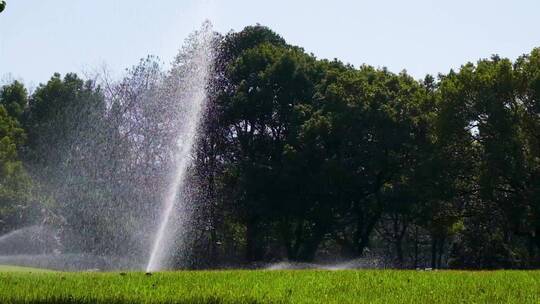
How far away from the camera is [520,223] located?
34.2 m

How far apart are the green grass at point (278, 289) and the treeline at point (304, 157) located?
18320 mm

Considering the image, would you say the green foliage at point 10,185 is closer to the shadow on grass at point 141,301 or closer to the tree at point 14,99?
the tree at point 14,99

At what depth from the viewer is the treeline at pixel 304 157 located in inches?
1275

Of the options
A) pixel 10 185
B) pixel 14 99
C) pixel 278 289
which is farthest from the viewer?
pixel 14 99

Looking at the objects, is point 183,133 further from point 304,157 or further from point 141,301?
point 141,301

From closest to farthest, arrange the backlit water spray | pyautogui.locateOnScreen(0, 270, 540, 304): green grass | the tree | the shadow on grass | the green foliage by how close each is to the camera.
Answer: the shadow on grass < pyautogui.locateOnScreen(0, 270, 540, 304): green grass < the backlit water spray < the green foliage < the tree

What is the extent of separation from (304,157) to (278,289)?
2614cm

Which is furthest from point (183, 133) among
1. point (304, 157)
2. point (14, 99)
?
point (14, 99)

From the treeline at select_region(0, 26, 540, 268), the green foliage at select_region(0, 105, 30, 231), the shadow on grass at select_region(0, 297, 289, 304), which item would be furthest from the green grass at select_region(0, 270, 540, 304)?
the green foliage at select_region(0, 105, 30, 231)

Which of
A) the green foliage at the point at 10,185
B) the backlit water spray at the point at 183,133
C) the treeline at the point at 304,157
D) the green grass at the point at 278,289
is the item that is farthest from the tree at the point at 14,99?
the green grass at the point at 278,289

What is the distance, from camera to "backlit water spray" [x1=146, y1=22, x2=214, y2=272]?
100 feet

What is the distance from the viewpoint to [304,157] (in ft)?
124

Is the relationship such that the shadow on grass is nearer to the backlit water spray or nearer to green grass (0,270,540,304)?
green grass (0,270,540,304)

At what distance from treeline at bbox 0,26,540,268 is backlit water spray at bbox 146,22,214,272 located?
1003 millimetres
